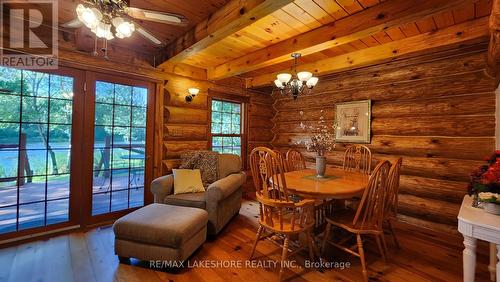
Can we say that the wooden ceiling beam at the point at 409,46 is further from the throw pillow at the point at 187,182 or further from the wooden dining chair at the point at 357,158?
the throw pillow at the point at 187,182

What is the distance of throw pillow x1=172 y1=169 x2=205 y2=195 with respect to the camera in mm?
2972

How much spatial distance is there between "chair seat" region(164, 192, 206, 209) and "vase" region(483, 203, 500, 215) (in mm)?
2488

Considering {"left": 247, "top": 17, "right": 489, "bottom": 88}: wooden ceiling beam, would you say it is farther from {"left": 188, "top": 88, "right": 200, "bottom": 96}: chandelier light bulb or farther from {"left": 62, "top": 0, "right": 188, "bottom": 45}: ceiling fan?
{"left": 62, "top": 0, "right": 188, "bottom": 45}: ceiling fan

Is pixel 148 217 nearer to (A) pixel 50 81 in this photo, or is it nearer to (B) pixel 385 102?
(A) pixel 50 81

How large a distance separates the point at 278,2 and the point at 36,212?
3.44m

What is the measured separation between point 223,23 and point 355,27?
1275 mm

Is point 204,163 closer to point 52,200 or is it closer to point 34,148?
point 52,200

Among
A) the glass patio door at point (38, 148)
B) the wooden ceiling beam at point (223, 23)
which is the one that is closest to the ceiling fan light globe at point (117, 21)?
the wooden ceiling beam at point (223, 23)

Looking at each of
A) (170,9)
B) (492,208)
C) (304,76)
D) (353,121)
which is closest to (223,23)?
(170,9)

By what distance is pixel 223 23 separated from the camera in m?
2.12

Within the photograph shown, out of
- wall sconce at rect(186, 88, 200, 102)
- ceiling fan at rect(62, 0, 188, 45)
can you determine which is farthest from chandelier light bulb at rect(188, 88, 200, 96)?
ceiling fan at rect(62, 0, 188, 45)

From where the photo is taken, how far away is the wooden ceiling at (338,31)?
1954 millimetres

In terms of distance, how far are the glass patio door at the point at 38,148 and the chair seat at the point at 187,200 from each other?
122 cm

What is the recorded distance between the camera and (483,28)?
2.24 metres
